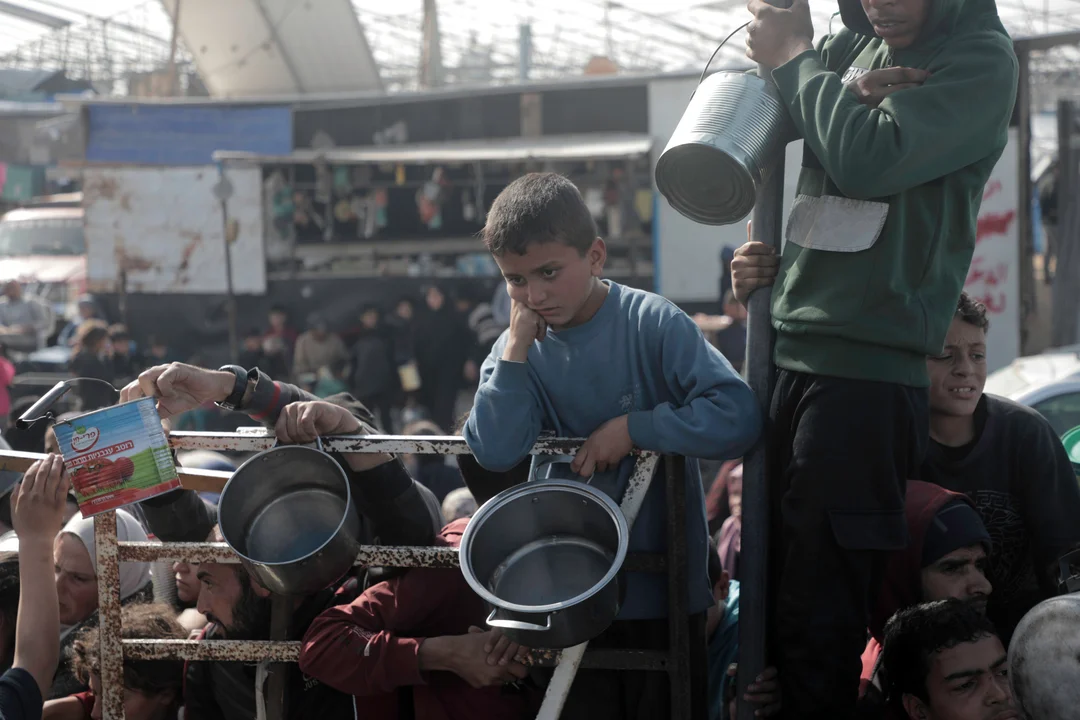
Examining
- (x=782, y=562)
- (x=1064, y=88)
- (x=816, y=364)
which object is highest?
(x=1064, y=88)

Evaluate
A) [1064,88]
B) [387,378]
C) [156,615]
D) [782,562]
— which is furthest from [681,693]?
[1064,88]

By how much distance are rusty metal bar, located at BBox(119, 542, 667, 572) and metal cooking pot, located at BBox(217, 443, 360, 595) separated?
2.4 inches

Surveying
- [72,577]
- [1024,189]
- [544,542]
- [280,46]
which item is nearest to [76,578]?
[72,577]

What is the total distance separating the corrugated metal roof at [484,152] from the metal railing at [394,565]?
8587 millimetres

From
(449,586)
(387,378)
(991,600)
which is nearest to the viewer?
(449,586)

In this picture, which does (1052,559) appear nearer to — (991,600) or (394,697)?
(991,600)

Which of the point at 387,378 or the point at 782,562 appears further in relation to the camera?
the point at 387,378

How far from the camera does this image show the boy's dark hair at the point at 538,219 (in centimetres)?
222

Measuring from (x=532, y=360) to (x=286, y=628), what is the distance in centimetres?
86

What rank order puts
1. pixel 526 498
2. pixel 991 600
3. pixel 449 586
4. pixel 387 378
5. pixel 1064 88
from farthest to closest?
pixel 1064 88 → pixel 387 378 → pixel 991 600 → pixel 449 586 → pixel 526 498

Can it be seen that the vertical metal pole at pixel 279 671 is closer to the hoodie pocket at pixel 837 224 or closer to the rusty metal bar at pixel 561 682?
the rusty metal bar at pixel 561 682

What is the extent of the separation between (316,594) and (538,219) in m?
1.16

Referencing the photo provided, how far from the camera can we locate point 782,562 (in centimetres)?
227

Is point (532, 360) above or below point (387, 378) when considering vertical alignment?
above
